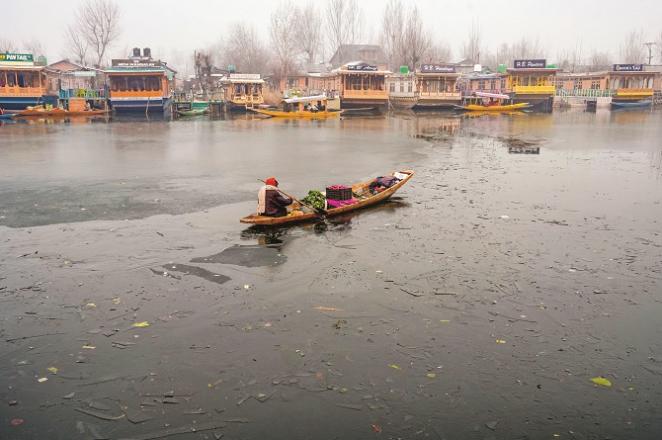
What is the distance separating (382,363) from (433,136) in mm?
24588

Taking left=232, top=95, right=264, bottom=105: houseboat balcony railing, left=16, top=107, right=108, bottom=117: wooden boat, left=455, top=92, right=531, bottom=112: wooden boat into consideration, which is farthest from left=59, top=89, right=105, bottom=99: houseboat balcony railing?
left=455, top=92, right=531, bottom=112: wooden boat

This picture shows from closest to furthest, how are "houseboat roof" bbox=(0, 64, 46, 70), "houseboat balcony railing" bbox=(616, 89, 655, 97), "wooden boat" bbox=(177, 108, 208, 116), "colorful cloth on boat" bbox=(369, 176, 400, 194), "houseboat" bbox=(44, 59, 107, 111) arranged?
"colorful cloth on boat" bbox=(369, 176, 400, 194), "houseboat roof" bbox=(0, 64, 46, 70), "houseboat" bbox=(44, 59, 107, 111), "wooden boat" bbox=(177, 108, 208, 116), "houseboat balcony railing" bbox=(616, 89, 655, 97)

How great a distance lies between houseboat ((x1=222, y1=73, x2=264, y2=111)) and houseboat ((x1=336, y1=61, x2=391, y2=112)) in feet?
27.3

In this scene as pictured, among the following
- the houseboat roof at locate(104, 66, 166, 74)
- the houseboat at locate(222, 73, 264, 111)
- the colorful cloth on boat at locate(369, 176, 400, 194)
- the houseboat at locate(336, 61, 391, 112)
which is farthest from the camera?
the houseboat at locate(222, 73, 264, 111)

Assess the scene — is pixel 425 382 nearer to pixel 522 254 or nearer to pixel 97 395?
pixel 97 395

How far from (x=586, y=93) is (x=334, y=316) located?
6506cm

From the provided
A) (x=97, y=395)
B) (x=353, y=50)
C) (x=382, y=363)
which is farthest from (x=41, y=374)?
(x=353, y=50)

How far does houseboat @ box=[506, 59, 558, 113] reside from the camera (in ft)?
176

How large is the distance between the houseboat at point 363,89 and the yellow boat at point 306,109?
247 centimetres

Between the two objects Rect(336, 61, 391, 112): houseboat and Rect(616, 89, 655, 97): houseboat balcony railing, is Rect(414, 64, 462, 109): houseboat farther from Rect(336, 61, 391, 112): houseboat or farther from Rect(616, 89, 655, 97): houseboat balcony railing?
Rect(616, 89, 655, 97): houseboat balcony railing

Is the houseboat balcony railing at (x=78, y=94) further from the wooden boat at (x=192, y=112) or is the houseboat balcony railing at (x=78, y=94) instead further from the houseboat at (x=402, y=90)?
the houseboat at (x=402, y=90)

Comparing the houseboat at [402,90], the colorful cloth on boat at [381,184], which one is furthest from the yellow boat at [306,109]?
the colorful cloth on boat at [381,184]

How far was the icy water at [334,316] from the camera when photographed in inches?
184

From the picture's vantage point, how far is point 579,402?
4.82 meters
